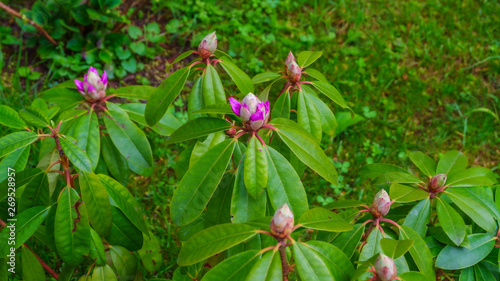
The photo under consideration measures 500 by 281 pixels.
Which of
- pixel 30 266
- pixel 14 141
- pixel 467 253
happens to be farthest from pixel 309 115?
pixel 30 266

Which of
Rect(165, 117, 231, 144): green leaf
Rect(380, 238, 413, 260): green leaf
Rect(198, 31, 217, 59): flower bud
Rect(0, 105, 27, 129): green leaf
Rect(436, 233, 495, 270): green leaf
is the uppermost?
Rect(198, 31, 217, 59): flower bud

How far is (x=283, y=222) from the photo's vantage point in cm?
87

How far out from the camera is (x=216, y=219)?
120cm

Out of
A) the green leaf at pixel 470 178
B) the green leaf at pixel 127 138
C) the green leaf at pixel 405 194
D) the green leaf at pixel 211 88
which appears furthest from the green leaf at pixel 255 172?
the green leaf at pixel 470 178

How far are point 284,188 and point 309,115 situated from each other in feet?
1.05

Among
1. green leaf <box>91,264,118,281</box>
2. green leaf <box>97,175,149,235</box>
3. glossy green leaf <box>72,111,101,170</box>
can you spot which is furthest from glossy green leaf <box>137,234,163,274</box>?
glossy green leaf <box>72,111,101,170</box>

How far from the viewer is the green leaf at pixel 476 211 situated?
116cm

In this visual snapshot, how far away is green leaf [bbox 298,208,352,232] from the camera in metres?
0.95

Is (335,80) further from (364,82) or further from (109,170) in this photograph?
(109,170)

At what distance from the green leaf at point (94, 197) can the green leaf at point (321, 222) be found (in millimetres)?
→ 591

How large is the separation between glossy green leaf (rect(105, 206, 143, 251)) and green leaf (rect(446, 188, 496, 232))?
98 cm

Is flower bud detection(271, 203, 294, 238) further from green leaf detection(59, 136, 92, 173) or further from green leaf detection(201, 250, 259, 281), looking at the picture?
green leaf detection(59, 136, 92, 173)

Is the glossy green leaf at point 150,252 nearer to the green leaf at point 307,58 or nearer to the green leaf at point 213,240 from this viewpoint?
the green leaf at point 213,240

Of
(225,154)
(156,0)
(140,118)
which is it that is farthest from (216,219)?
(156,0)
